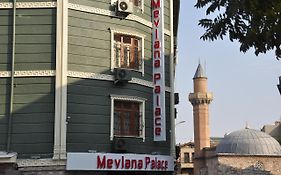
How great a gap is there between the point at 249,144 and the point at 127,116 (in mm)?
52175

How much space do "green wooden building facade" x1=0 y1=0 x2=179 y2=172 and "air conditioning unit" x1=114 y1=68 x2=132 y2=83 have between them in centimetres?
4

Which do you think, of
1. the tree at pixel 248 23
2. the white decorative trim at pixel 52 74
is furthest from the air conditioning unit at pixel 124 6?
the tree at pixel 248 23

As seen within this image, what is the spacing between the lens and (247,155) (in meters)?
66.1

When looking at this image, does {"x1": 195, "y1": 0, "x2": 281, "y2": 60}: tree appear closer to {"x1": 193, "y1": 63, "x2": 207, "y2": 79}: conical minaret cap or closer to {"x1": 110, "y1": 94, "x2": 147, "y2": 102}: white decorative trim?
{"x1": 110, "y1": 94, "x2": 147, "y2": 102}: white decorative trim

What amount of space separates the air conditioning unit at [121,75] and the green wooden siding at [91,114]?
0.35 metres

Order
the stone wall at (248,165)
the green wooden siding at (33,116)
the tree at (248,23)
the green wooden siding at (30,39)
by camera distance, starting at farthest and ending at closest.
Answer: the stone wall at (248,165), the green wooden siding at (30,39), the green wooden siding at (33,116), the tree at (248,23)

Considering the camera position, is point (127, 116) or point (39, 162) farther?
point (127, 116)

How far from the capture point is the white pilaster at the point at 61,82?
18.2m

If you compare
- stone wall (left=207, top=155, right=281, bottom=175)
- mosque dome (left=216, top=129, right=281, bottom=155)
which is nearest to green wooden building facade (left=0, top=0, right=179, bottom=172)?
stone wall (left=207, top=155, right=281, bottom=175)

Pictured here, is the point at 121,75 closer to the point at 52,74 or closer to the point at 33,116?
the point at 52,74

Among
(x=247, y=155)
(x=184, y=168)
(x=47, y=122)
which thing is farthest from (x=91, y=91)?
(x=184, y=168)

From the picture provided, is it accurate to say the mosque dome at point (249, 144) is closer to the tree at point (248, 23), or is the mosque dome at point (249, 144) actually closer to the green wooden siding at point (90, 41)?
the green wooden siding at point (90, 41)

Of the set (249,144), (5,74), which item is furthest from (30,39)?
(249,144)

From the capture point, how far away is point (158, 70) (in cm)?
2106
